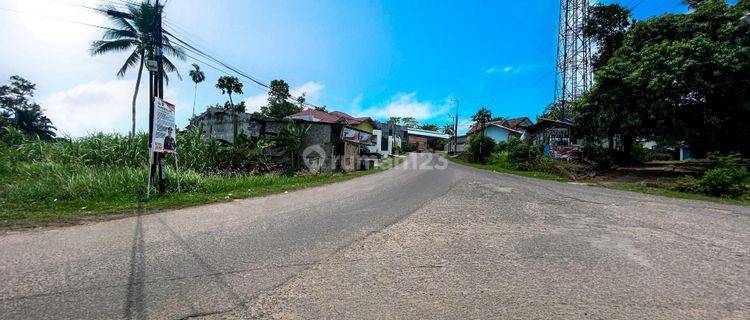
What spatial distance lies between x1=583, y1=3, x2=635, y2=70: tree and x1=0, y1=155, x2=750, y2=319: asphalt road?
2669cm

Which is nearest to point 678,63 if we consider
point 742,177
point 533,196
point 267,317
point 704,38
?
point 704,38

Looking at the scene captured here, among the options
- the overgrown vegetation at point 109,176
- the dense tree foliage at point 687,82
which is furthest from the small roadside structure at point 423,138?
the overgrown vegetation at point 109,176

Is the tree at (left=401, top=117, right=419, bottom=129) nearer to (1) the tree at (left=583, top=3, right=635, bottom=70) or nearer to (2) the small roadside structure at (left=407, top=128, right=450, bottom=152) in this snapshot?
(2) the small roadside structure at (left=407, top=128, right=450, bottom=152)

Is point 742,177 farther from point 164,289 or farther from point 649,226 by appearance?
point 164,289

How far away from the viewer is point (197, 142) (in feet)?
53.3

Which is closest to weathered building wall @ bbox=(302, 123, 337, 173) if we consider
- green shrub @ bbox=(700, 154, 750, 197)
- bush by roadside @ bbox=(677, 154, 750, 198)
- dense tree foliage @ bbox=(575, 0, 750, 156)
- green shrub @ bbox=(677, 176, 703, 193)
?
dense tree foliage @ bbox=(575, 0, 750, 156)

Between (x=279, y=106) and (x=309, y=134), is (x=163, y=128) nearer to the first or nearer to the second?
(x=309, y=134)

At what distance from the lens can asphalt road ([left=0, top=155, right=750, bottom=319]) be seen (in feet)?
9.76

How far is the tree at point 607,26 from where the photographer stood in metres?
28.1

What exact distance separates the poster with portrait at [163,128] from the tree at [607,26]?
103ft

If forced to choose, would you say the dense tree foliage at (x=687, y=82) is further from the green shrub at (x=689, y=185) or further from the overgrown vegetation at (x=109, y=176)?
A: the overgrown vegetation at (x=109, y=176)

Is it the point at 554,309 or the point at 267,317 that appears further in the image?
the point at 554,309

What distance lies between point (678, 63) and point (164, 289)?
874 inches

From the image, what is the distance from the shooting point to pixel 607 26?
93.6 feet
